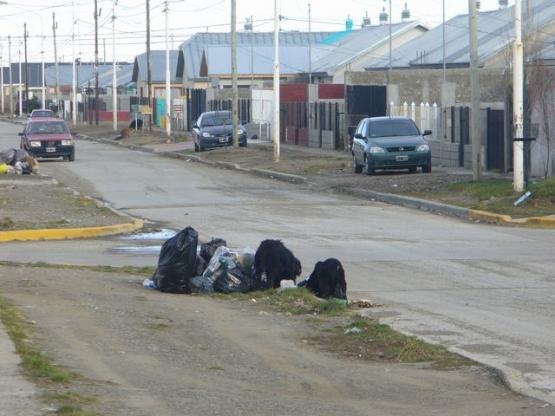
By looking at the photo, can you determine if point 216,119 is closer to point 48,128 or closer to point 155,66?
point 48,128

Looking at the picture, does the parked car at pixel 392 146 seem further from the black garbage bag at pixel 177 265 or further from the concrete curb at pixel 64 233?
the black garbage bag at pixel 177 265

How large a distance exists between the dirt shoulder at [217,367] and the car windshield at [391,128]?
72.9 feet

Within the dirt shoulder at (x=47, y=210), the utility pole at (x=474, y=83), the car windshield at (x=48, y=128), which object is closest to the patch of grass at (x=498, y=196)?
the utility pole at (x=474, y=83)

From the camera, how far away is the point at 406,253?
18781 millimetres

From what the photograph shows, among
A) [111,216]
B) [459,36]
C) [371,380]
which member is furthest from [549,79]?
[459,36]

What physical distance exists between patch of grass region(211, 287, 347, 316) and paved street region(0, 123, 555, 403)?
0.59 meters

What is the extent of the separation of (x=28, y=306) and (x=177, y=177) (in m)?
26.9

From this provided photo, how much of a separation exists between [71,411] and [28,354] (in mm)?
2031

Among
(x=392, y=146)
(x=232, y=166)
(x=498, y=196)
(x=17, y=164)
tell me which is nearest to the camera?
(x=498, y=196)

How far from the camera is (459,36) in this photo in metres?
62.9

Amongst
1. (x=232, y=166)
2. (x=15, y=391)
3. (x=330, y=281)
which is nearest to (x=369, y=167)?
(x=232, y=166)

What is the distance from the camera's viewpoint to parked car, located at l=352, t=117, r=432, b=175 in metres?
35.1

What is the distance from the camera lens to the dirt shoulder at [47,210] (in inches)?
877

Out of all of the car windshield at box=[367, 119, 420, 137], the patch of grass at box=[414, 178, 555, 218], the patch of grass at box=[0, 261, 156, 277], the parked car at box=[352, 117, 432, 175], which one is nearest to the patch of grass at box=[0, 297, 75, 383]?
the patch of grass at box=[0, 261, 156, 277]
